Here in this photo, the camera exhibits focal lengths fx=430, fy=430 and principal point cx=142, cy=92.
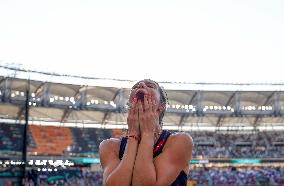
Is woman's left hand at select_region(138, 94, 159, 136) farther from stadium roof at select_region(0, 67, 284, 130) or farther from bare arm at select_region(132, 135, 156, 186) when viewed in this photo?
stadium roof at select_region(0, 67, 284, 130)

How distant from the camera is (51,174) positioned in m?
44.2

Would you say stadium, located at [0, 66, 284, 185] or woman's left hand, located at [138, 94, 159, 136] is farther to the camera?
stadium, located at [0, 66, 284, 185]

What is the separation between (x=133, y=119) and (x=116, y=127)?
5740 cm

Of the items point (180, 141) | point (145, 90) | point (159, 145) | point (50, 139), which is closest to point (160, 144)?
point (159, 145)

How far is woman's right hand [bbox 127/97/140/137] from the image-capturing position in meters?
2.68

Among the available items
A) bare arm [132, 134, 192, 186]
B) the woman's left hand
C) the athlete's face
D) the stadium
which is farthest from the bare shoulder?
the stadium

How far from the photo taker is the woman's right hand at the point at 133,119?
2.68m

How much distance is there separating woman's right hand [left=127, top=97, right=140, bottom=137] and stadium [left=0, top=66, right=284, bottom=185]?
42.6 meters

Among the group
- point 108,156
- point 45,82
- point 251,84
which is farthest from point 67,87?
point 108,156

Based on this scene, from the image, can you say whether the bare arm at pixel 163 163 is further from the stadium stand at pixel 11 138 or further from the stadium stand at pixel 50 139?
the stadium stand at pixel 50 139

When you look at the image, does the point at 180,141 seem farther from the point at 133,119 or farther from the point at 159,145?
the point at 133,119

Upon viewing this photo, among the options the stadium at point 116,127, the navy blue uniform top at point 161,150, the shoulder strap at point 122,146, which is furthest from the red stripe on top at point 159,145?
the stadium at point 116,127

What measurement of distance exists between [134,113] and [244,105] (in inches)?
2293

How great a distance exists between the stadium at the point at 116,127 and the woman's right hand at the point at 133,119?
42.6 m
